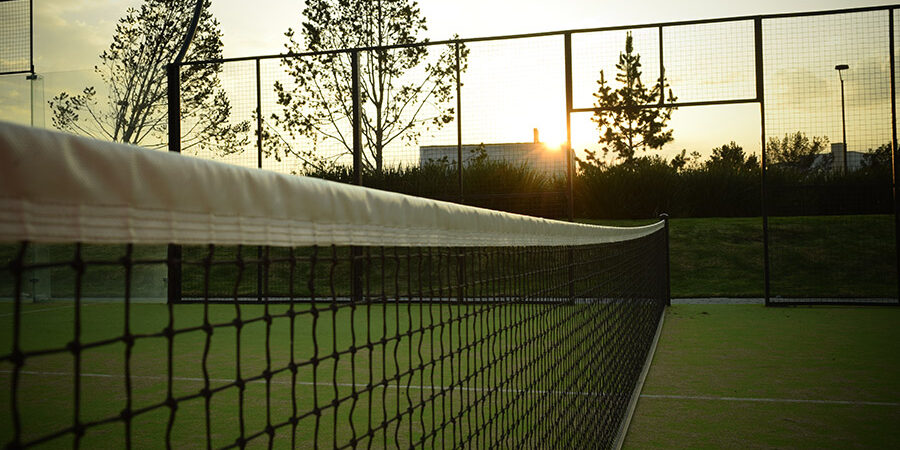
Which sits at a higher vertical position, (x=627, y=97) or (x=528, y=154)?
(x=627, y=97)

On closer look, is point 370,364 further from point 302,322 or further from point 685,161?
point 685,161

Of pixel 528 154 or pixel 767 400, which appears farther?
pixel 528 154

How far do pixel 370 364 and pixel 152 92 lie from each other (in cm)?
1401

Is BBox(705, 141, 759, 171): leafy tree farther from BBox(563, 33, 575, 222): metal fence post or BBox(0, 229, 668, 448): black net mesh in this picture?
BBox(0, 229, 668, 448): black net mesh

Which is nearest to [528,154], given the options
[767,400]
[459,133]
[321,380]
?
[459,133]

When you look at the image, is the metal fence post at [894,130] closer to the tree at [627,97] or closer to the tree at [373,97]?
the tree at [627,97]

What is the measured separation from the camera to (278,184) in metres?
1.07

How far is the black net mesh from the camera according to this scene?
4.32 ft

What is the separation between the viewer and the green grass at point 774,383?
167 inches

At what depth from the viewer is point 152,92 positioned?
47.0ft

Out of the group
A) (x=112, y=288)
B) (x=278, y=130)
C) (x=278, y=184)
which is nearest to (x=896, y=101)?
(x=278, y=130)

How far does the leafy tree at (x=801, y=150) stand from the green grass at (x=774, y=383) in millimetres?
2442

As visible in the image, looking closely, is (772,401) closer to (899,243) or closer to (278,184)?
(278,184)

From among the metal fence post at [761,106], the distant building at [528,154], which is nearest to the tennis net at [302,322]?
the metal fence post at [761,106]
